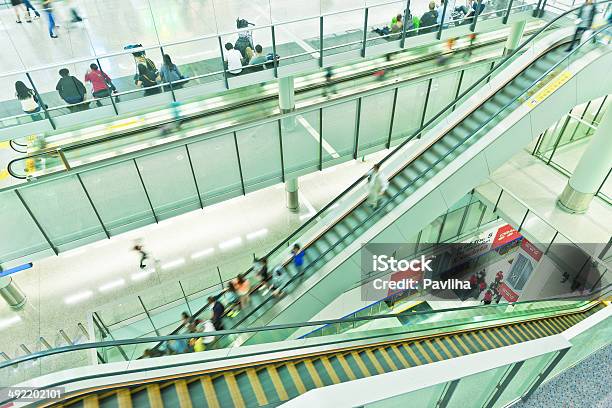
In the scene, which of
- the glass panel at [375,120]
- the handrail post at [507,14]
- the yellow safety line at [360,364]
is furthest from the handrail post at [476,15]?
the yellow safety line at [360,364]

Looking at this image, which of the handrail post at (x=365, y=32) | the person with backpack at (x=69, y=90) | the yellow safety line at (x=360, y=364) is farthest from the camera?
the handrail post at (x=365, y=32)

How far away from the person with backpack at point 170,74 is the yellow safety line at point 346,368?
6.70 meters

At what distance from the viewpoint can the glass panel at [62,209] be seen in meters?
9.29

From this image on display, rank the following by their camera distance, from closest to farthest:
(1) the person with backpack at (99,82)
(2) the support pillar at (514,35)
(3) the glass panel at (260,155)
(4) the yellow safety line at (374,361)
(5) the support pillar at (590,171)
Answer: (4) the yellow safety line at (374,361), (1) the person with backpack at (99,82), (5) the support pillar at (590,171), (3) the glass panel at (260,155), (2) the support pillar at (514,35)

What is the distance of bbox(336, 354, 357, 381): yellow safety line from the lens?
6055 mm

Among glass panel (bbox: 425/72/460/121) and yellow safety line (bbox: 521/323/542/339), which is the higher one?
glass panel (bbox: 425/72/460/121)

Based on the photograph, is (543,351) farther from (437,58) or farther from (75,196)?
(437,58)

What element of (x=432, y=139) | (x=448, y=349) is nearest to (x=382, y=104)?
(x=432, y=139)

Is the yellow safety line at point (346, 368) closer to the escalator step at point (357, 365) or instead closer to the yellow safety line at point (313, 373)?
the escalator step at point (357, 365)

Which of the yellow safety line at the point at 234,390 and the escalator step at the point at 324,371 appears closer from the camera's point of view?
the yellow safety line at the point at 234,390

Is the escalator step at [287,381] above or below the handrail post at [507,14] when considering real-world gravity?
below

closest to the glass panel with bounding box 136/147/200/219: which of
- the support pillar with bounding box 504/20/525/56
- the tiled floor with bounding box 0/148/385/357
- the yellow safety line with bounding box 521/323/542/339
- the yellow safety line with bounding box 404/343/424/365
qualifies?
the tiled floor with bounding box 0/148/385/357

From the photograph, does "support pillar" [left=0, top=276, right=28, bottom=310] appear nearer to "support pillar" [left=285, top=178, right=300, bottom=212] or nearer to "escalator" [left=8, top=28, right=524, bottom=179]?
"escalator" [left=8, top=28, right=524, bottom=179]

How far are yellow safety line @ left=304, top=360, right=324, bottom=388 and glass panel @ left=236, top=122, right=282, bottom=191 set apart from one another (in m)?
6.42
